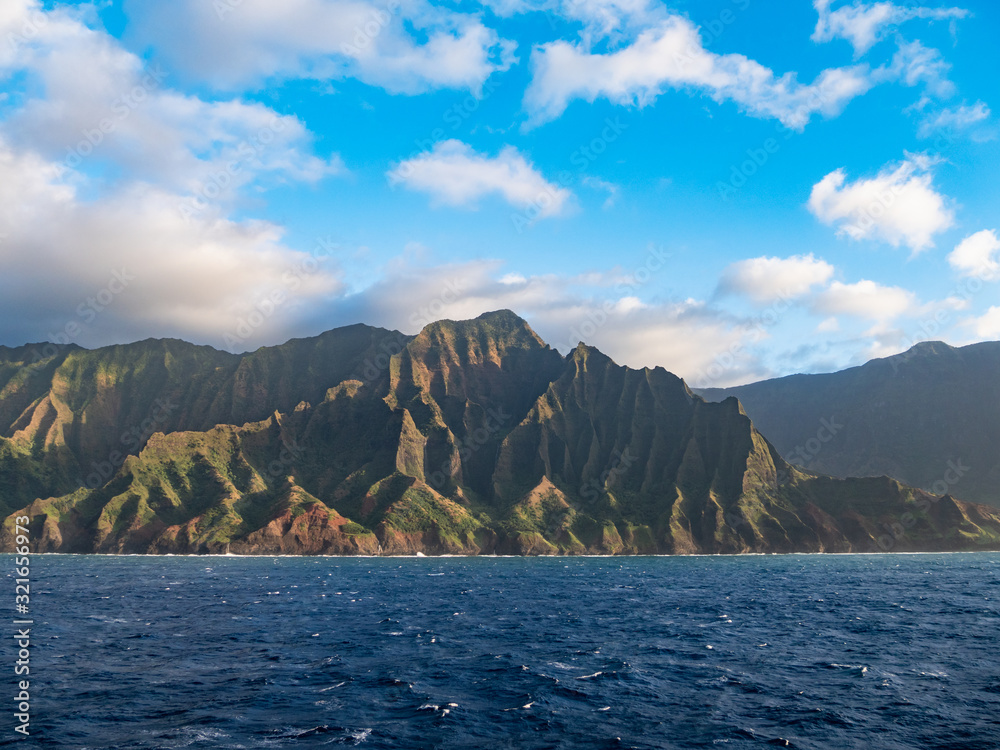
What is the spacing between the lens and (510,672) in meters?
52.3

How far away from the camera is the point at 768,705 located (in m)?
42.9

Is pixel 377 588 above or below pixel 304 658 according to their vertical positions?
below

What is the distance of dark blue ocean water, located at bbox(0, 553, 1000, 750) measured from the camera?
37.3 metres

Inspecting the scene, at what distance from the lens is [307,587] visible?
121 meters

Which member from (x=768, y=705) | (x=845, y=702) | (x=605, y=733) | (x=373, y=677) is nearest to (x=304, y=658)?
(x=373, y=677)

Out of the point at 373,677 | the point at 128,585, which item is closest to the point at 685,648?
the point at 373,677

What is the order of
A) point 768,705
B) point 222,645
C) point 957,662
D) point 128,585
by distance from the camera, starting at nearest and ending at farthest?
point 768,705
point 957,662
point 222,645
point 128,585

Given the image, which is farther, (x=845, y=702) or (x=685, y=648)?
(x=685, y=648)

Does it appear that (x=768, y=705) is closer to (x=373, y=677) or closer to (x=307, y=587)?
(x=373, y=677)

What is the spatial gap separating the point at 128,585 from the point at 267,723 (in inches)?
3991

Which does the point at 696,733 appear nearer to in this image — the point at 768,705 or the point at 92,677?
the point at 768,705

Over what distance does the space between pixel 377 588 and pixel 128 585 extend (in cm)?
4765

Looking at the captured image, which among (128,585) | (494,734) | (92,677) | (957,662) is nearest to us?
(494,734)

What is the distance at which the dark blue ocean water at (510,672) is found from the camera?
37.3 m
